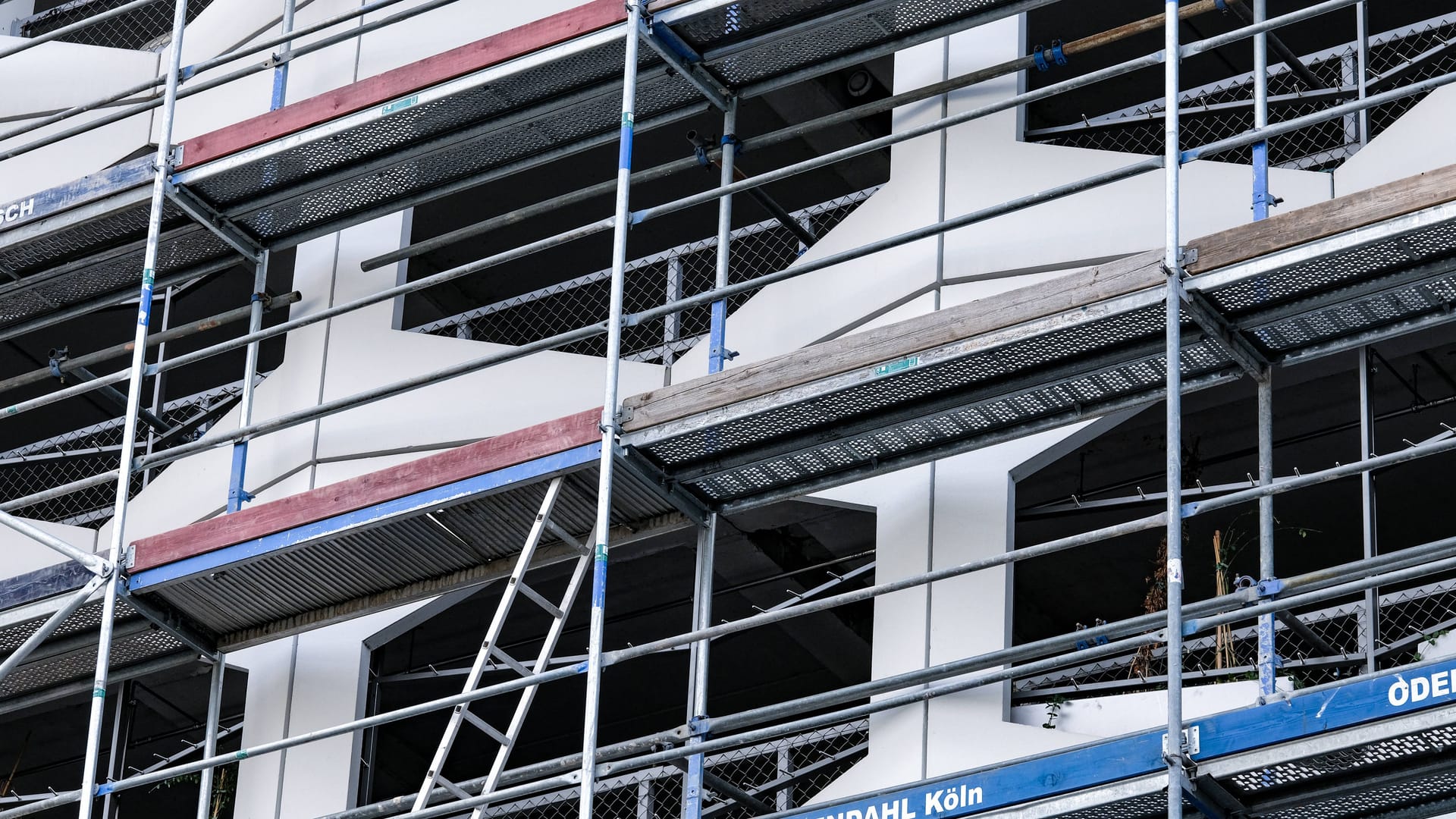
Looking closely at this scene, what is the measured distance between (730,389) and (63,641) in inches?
204

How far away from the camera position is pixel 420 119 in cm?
1420

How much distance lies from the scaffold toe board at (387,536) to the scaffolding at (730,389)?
0.08 ft

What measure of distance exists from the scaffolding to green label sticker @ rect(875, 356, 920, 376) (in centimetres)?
2

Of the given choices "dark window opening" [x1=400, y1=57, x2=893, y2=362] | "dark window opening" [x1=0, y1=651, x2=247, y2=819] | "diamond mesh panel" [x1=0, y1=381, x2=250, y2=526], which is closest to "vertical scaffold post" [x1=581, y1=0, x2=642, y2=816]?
"dark window opening" [x1=400, y1=57, x2=893, y2=362]

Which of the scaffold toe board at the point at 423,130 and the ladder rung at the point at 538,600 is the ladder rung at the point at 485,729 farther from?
the scaffold toe board at the point at 423,130

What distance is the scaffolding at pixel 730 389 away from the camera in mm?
10328

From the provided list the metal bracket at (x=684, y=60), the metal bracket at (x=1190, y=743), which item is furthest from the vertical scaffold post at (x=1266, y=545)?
the metal bracket at (x=684, y=60)

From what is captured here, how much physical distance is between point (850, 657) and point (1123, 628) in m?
7.03

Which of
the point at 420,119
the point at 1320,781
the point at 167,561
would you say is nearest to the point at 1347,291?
the point at 1320,781

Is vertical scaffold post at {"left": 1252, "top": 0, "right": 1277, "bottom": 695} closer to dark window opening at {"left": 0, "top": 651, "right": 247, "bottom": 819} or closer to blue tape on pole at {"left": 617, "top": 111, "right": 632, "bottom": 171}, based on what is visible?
blue tape on pole at {"left": 617, "top": 111, "right": 632, "bottom": 171}

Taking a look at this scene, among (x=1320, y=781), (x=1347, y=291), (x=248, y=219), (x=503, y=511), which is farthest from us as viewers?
(x=248, y=219)

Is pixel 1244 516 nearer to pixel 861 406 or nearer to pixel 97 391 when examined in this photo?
pixel 861 406

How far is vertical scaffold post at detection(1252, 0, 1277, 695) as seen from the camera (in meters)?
10.6

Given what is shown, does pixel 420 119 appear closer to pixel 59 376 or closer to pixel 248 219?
pixel 248 219
